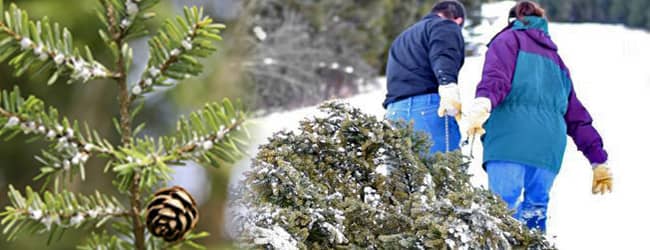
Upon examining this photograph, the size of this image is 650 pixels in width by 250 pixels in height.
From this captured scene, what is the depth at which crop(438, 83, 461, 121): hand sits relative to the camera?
143 cm

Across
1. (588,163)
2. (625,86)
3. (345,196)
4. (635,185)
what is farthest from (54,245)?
(625,86)

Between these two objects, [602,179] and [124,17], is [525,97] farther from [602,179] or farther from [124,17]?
[124,17]

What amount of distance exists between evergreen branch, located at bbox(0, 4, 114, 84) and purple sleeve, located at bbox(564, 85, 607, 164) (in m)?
1.35

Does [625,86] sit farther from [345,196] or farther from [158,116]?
[158,116]

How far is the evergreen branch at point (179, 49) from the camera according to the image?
0.42 metres

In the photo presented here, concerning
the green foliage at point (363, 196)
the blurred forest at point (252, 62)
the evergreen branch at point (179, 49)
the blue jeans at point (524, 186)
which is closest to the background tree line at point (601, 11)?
the blurred forest at point (252, 62)

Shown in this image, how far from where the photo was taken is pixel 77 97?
0.66m

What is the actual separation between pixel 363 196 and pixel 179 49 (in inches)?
29.0

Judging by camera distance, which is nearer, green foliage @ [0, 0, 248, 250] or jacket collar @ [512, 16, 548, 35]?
green foliage @ [0, 0, 248, 250]

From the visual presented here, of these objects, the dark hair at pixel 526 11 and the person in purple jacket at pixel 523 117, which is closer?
the person in purple jacket at pixel 523 117

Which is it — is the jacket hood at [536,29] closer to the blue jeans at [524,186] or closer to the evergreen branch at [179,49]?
the blue jeans at [524,186]

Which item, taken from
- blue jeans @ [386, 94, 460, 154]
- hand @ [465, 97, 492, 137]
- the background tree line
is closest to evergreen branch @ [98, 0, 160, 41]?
hand @ [465, 97, 492, 137]

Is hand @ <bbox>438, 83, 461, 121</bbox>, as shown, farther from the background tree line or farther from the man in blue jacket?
the background tree line

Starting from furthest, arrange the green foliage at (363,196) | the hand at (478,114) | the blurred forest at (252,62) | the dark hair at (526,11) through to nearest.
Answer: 1. the dark hair at (526,11)
2. the hand at (478,114)
3. the green foliage at (363,196)
4. the blurred forest at (252,62)
